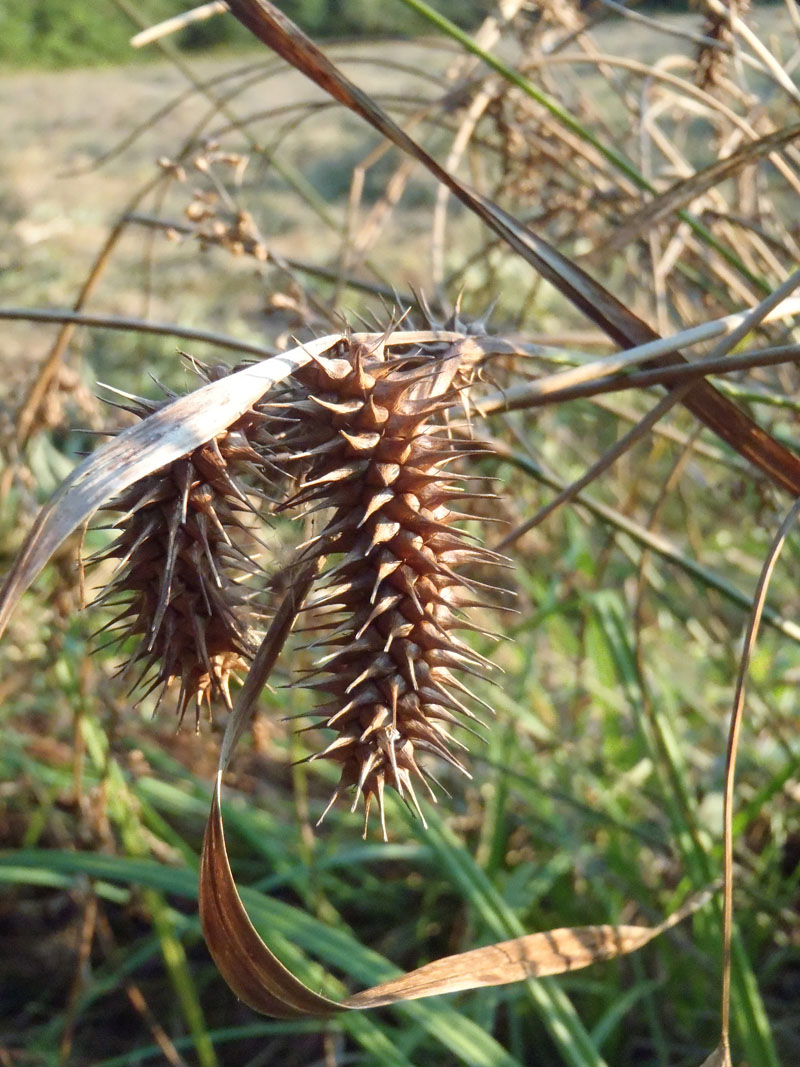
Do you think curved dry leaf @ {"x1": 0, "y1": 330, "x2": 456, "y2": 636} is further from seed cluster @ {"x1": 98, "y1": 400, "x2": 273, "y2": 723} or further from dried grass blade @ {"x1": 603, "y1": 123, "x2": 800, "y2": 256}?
dried grass blade @ {"x1": 603, "y1": 123, "x2": 800, "y2": 256}

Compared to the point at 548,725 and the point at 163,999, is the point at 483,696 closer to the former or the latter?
the point at 548,725

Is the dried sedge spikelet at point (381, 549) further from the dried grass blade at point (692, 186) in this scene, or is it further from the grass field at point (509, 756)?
the dried grass blade at point (692, 186)

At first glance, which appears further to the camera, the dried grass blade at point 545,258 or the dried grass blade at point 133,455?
the dried grass blade at point 545,258

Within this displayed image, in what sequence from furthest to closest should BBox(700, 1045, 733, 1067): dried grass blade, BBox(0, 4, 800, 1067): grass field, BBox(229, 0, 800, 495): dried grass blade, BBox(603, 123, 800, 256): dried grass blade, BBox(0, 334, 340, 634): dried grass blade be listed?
1. BBox(0, 4, 800, 1067): grass field
2. BBox(603, 123, 800, 256): dried grass blade
3. BBox(229, 0, 800, 495): dried grass blade
4. BBox(700, 1045, 733, 1067): dried grass blade
5. BBox(0, 334, 340, 634): dried grass blade

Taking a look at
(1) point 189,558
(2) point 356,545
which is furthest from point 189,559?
(2) point 356,545

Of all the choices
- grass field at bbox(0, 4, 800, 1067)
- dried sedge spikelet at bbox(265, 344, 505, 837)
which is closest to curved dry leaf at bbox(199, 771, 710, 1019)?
dried sedge spikelet at bbox(265, 344, 505, 837)

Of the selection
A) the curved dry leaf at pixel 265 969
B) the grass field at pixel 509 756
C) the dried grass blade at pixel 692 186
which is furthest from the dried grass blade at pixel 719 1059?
the dried grass blade at pixel 692 186
